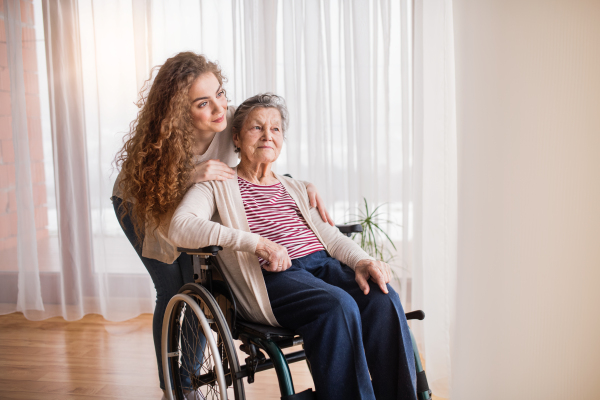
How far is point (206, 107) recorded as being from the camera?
5.57ft

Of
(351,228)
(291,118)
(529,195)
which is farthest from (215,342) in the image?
(291,118)

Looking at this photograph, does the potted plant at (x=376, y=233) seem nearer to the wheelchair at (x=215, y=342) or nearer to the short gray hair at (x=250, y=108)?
the wheelchair at (x=215, y=342)

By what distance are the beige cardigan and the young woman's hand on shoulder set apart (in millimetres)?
22

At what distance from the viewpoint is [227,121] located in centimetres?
182

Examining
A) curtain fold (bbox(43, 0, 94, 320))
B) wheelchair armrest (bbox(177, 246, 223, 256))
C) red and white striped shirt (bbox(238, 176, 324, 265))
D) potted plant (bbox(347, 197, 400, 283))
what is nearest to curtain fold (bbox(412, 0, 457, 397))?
potted plant (bbox(347, 197, 400, 283))

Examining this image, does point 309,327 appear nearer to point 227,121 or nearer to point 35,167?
point 227,121

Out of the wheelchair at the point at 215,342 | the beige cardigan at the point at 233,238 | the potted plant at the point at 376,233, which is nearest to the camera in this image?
the wheelchair at the point at 215,342

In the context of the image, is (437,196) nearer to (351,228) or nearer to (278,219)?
(351,228)

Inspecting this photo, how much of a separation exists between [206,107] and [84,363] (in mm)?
1611

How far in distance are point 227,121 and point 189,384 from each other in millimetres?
1012

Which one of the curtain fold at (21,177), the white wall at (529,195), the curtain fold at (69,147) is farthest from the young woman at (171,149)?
the curtain fold at (21,177)

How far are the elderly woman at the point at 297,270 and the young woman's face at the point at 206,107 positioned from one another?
0.31ft

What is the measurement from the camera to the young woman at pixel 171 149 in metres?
1.63

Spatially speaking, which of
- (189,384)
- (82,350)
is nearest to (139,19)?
(82,350)
